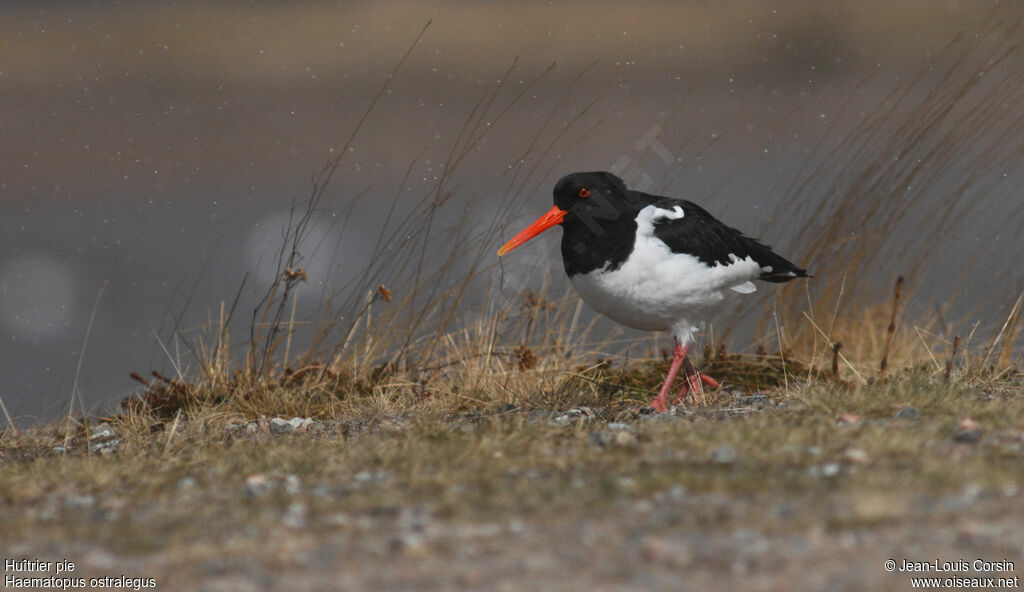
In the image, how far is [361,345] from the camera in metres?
6.44

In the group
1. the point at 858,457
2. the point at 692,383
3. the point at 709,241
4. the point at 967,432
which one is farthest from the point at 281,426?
the point at 967,432

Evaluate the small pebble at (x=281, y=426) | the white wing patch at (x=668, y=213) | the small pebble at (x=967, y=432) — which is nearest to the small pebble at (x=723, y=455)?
the small pebble at (x=967, y=432)

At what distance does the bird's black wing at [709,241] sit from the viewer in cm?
533

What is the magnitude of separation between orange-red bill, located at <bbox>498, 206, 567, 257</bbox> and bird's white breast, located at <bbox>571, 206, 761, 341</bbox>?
1.08 ft

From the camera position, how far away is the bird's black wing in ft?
17.5

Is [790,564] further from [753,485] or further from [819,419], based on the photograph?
[819,419]

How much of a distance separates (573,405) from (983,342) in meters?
2.75

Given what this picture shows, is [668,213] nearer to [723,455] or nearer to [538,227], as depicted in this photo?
[538,227]

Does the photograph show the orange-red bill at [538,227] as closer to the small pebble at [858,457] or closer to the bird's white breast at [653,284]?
the bird's white breast at [653,284]

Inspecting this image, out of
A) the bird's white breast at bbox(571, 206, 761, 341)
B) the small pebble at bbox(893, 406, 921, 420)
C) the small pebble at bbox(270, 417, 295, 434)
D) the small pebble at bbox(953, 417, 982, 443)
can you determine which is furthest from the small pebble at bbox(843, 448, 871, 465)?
the small pebble at bbox(270, 417, 295, 434)

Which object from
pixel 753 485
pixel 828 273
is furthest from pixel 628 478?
pixel 828 273

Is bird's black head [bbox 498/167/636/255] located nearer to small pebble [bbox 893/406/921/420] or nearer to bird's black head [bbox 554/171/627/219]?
bird's black head [bbox 554/171/627/219]

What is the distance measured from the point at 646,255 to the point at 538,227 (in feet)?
2.17

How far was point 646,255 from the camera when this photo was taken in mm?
5219
